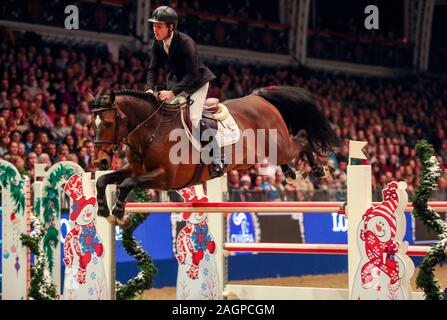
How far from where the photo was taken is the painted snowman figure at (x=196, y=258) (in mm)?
8383

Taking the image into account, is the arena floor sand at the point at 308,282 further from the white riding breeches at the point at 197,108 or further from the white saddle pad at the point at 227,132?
the white riding breeches at the point at 197,108

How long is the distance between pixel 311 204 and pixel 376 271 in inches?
35.1

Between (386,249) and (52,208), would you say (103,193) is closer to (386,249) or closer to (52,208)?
(52,208)

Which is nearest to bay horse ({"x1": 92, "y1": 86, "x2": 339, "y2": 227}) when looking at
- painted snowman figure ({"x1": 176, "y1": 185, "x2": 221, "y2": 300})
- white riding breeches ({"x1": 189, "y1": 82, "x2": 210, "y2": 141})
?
white riding breeches ({"x1": 189, "y1": 82, "x2": 210, "y2": 141})

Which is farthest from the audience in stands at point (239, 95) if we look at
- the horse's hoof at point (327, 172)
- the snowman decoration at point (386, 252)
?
the snowman decoration at point (386, 252)

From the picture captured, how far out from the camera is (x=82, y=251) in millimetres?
8391

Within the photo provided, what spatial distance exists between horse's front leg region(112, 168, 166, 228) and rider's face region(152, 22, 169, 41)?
Answer: 114cm

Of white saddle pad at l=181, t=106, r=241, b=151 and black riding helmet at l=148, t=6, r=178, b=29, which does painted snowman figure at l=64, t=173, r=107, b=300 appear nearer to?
white saddle pad at l=181, t=106, r=241, b=151

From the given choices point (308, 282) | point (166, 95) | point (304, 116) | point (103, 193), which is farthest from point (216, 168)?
point (308, 282)

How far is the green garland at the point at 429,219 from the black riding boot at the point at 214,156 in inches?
75.5

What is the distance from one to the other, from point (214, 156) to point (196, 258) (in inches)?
38.0

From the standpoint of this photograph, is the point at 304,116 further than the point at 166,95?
Yes

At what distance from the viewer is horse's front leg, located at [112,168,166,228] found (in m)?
7.67
